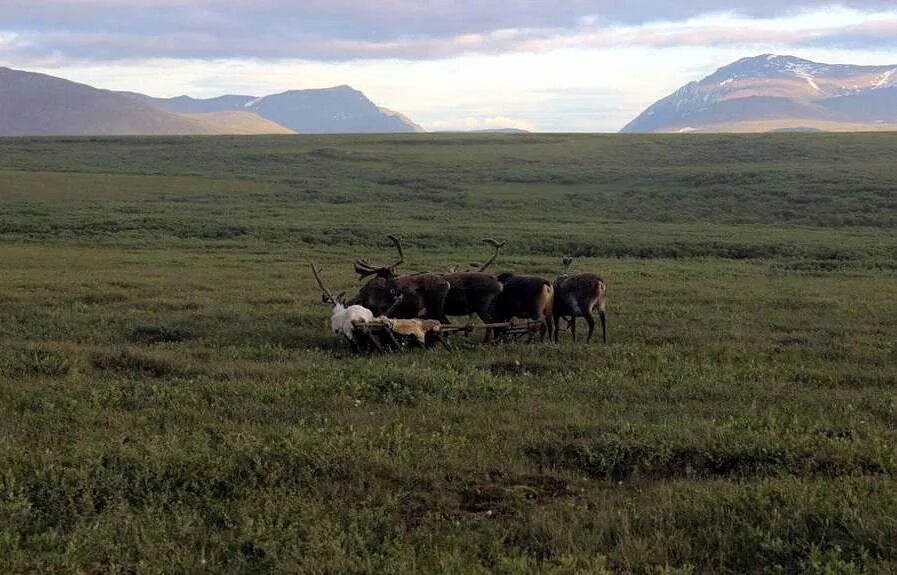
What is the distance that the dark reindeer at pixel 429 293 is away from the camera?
44.0ft

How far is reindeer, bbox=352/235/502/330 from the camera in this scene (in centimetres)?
1341

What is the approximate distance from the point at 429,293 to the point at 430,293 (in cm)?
2

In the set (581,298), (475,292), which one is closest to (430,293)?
(475,292)

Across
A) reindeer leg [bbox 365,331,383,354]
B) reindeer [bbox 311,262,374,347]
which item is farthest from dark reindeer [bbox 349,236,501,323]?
reindeer leg [bbox 365,331,383,354]

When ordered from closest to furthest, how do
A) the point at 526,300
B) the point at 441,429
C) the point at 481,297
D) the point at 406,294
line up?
the point at 441,429 → the point at 406,294 → the point at 526,300 → the point at 481,297

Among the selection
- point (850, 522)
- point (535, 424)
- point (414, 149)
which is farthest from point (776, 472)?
point (414, 149)

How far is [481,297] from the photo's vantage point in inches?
551

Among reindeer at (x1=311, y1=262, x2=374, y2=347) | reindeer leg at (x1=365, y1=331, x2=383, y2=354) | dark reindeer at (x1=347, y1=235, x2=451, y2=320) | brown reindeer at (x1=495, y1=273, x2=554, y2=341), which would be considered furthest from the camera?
brown reindeer at (x1=495, y1=273, x2=554, y2=341)

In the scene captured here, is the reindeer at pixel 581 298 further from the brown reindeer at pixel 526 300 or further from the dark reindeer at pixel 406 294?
the dark reindeer at pixel 406 294

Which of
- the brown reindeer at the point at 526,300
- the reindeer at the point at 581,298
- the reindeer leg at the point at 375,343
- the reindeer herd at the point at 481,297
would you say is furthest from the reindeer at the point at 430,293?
the reindeer at the point at 581,298

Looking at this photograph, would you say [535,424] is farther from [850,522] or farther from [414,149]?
[414,149]

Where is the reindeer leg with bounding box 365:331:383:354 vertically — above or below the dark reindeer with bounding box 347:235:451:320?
below

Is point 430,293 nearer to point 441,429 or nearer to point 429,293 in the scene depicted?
point 429,293

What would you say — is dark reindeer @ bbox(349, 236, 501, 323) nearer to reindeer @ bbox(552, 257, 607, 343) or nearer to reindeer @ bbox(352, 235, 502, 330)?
reindeer @ bbox(352, 235, 502, 330)
